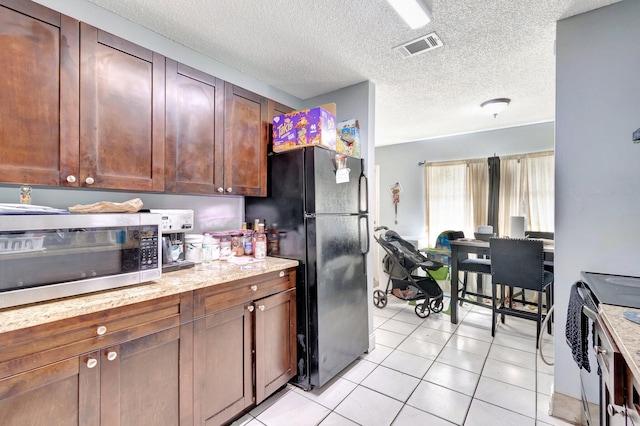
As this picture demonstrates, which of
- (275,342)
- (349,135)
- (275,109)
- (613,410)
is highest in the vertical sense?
(275,109)

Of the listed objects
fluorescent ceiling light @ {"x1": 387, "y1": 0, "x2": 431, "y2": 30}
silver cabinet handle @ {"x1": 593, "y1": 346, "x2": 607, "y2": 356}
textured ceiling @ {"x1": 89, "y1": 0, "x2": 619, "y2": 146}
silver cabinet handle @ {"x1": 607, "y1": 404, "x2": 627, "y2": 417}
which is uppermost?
textured ceiling @ {"x1": 89, "y1": 0, "x2": 619, "y2": 146}

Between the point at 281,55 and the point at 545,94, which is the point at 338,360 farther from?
the point at 545,94

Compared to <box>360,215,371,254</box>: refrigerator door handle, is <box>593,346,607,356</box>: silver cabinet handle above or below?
below

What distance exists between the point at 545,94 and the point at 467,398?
122 inches

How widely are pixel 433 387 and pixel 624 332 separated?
1.56 meters

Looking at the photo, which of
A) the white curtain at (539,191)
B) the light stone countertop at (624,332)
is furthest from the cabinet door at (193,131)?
the white curtain at (539,191)

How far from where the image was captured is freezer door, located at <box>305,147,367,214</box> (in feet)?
6.74

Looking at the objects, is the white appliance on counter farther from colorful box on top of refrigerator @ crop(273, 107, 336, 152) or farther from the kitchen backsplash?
colorful box on top of refrigerator @ crop(273, 107, 336, 152)

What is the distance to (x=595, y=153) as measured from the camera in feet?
5.58

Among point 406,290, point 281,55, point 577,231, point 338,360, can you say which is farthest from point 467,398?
point 281,55

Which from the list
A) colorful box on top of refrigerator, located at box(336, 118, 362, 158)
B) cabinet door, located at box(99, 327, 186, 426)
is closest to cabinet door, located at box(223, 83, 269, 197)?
colorful box on top of refrigerator, located at box(336, 118, 362, 158)

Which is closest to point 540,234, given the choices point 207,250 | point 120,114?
point 207,250

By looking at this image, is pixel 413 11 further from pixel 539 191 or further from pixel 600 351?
pixel 539 191

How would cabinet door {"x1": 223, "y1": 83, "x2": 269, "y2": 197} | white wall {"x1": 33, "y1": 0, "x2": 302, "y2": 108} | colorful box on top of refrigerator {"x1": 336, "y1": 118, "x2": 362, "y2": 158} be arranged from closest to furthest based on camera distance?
white wall {"x1": 33, "y1": 0, "x2": 302, "y2": 108}
cabinet door {"x1": 223, "y1": 83, "x2": 269, "y2": 197}
colorful box on top of refrigerator {"x1": 336, "y1": 118, "x2": 362, "y2": 158}
